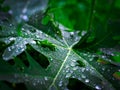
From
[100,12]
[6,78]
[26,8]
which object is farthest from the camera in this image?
[100,12]

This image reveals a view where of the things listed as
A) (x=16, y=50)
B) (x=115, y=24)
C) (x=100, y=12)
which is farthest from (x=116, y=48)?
(x=100, y=12)

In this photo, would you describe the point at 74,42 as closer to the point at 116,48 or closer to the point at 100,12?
the point at 116,48

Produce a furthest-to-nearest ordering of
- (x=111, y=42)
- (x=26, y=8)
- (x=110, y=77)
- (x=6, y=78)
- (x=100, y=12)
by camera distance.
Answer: (x=100, y=12)
(x=111, y=42)
(x=110, y=77)
(x=6, y=78)
(x=26, y=8)

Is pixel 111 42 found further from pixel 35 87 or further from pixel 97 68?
pixel 35 87

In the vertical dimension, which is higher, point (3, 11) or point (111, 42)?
point (3, 11)

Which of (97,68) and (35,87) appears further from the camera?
(97,68)

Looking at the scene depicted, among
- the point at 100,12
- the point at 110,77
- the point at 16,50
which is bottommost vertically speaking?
the point at 100,12
